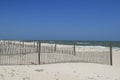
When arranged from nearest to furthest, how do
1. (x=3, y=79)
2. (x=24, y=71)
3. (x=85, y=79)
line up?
1. (x=3, y=79)
2. (x=85, y=79)
3. (x=24, y=71)

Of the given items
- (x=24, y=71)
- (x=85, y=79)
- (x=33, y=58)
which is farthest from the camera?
(x=33, y=58)

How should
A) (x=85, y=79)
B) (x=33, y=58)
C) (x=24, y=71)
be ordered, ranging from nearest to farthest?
(x=85, y=79) → (x=24, y=71) → (x=33, y=58)

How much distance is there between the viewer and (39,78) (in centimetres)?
1005

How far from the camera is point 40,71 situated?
11414 millimetres

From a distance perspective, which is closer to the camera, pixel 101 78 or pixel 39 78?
pixel 39 78

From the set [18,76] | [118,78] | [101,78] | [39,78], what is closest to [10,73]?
[18,76]

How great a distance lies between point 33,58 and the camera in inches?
660

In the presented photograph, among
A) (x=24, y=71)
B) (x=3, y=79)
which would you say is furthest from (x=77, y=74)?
(x=3, y=79)

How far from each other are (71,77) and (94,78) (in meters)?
1.10

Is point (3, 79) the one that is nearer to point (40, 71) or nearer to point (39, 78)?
point (39, 78)

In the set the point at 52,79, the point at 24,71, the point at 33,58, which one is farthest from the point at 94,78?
the point at 33,58

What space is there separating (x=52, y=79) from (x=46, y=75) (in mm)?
721

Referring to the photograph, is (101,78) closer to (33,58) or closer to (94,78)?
(94,78)

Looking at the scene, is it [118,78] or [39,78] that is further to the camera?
[118,78]
